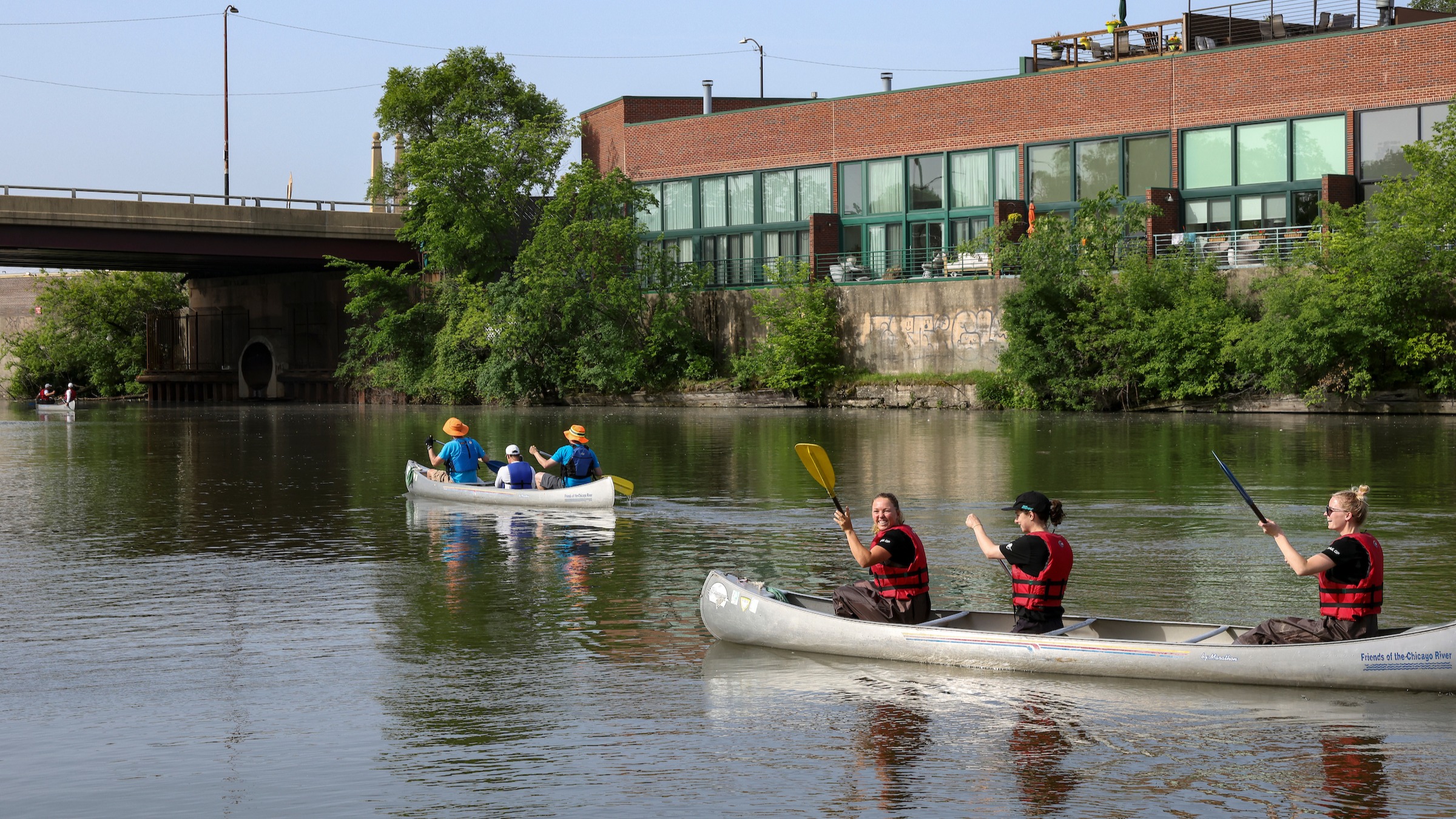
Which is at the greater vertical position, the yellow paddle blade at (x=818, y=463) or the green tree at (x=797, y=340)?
the green tree at (x=797, y=340)

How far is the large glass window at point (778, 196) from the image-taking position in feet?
201

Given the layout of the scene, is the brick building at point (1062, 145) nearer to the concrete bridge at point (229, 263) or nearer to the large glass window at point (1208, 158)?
the large glass window at point (1208, 158)

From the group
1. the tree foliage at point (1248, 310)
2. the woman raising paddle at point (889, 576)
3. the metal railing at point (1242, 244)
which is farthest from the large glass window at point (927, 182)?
the woman raising paddle at point (889, 576)

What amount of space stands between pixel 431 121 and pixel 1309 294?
153 ft

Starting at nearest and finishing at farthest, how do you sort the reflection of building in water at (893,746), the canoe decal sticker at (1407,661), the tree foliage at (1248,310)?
the reflection of building in water at (893,746)
the canoe decal sticker at (1407,661)
the tree foliage at (1248,310)

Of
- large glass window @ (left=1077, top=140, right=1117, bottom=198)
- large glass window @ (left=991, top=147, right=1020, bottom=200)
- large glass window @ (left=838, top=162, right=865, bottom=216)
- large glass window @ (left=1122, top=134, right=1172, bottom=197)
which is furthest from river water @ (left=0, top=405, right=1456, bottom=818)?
large glass window @ (left=838, top=162, right=865, bottom=216)

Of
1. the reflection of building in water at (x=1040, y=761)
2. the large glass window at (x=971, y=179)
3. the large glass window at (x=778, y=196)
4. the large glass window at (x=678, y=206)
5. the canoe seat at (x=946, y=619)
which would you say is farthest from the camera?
the large glass window at (x=678, y=206)

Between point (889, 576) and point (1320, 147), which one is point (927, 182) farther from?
point (889, 576)

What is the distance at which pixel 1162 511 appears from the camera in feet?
66.3


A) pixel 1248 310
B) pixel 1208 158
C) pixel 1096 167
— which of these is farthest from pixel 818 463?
pixel 1096 167

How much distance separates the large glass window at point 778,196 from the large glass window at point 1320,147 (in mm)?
20298

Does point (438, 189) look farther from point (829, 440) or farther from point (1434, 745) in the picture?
point (1434, 745)

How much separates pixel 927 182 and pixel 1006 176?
3.45 m

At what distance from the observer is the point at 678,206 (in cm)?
6488
